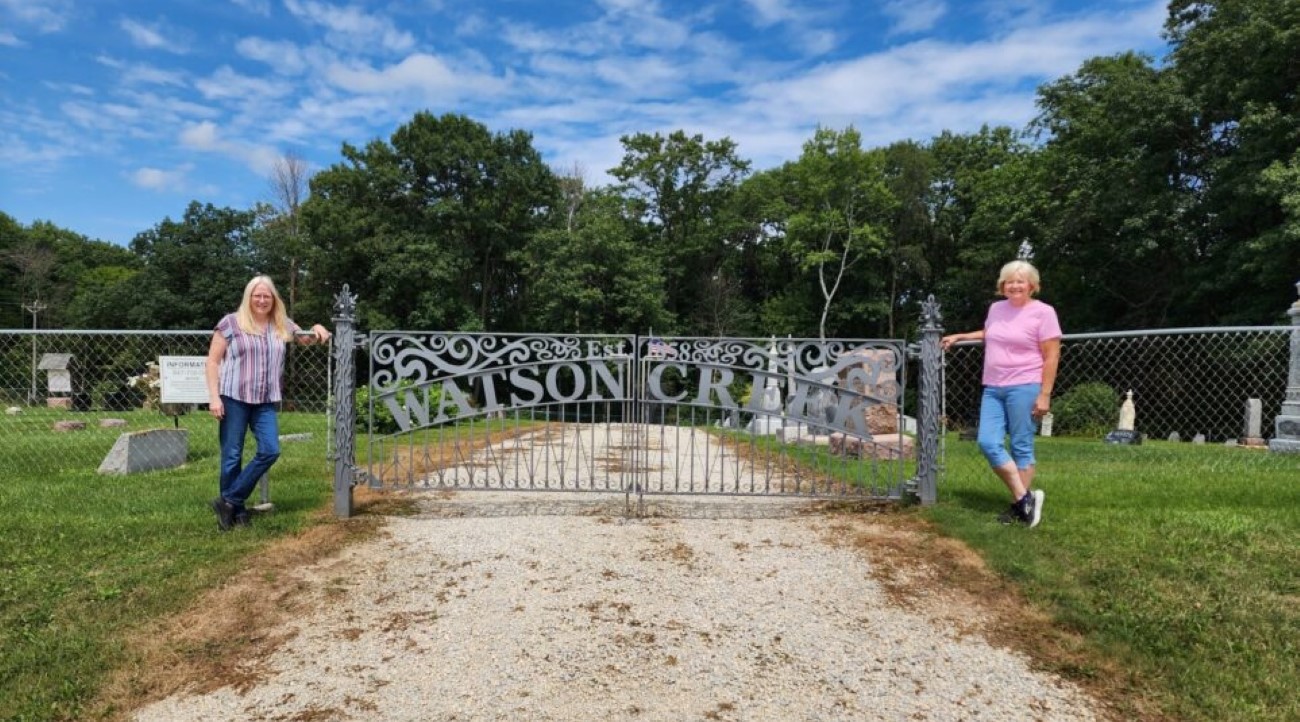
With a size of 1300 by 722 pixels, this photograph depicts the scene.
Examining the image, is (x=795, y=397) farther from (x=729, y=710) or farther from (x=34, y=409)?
(x=34, y=409)

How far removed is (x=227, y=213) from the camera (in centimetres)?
3534

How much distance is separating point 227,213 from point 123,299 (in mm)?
6422

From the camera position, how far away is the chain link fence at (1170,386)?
16500mm

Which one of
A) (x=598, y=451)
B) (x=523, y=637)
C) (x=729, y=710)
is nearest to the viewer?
(x=729, y=710)

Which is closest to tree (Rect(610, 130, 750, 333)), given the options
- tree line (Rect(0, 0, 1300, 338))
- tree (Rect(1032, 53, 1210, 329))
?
tree line (Rect(0, 0, 1300, 338))

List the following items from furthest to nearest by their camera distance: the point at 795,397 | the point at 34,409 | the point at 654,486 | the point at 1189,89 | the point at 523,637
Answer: the point at 1189,89 → the point at 34,409 → the point at 654,486 → the point at 795,397 → the point at 523,637

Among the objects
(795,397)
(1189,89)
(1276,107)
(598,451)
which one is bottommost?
(598,451)

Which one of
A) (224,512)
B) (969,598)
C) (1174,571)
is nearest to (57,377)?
(224,512)

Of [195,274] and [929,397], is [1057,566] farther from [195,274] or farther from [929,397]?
[195,274]

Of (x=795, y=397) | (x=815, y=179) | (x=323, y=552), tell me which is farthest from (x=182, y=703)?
(x=815, y=179)

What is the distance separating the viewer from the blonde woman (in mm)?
4523

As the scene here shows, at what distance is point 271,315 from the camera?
4.77m

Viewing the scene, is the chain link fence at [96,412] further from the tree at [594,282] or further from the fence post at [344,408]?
the tree at [594,282]

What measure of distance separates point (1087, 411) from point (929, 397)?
47.7 feet
